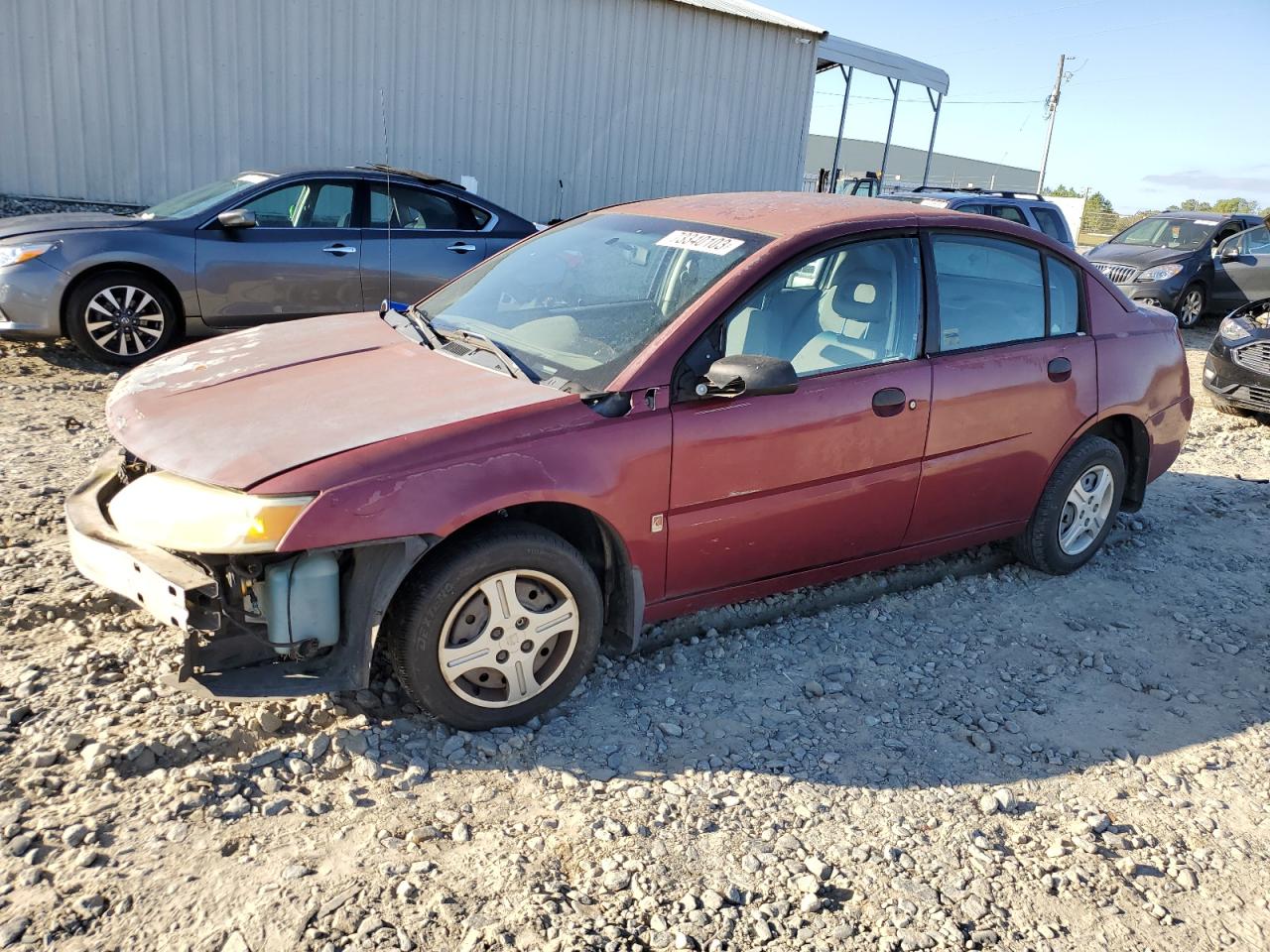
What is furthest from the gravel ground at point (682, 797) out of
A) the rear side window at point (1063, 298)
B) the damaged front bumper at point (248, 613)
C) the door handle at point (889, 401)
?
the rear side window at point (1063, 298)

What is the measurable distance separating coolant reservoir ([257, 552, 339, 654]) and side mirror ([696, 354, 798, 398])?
4.39 ft

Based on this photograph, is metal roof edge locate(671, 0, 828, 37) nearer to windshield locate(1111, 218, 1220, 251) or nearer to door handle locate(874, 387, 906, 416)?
windshield locate(1111, 218, 1220, 251)

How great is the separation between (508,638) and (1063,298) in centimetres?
309

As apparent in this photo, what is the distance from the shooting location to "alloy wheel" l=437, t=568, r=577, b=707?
3117 millimetres

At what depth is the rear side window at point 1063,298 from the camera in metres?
4.58

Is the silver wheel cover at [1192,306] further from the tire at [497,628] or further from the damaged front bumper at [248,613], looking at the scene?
the damaged front bumper at [248,613]

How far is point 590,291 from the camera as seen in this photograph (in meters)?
3.92

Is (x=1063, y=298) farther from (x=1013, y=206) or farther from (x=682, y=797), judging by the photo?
(x=1013, y=206)

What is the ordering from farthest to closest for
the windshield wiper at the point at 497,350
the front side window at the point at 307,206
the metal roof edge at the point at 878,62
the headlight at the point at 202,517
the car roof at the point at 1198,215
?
the metal roof edge at the point at 878,62, the car roof at the point at 1198,215, the front side window at the point at 307,206, the windshield wiper at the point at 497,350, the headlight at the point at 202,517

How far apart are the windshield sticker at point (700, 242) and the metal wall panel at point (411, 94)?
9606 mm

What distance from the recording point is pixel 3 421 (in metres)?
5.93

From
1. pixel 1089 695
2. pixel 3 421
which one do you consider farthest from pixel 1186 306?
pixel 3 421

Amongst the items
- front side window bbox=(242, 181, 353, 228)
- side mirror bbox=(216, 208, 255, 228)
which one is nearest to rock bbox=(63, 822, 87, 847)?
side mirror bbox=(216, 208, 255, 228)

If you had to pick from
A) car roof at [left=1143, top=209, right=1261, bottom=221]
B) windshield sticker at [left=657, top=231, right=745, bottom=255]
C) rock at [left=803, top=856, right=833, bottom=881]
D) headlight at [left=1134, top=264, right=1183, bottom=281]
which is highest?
car roof at [left=1143, top=209, right=1261, bottom=221]
